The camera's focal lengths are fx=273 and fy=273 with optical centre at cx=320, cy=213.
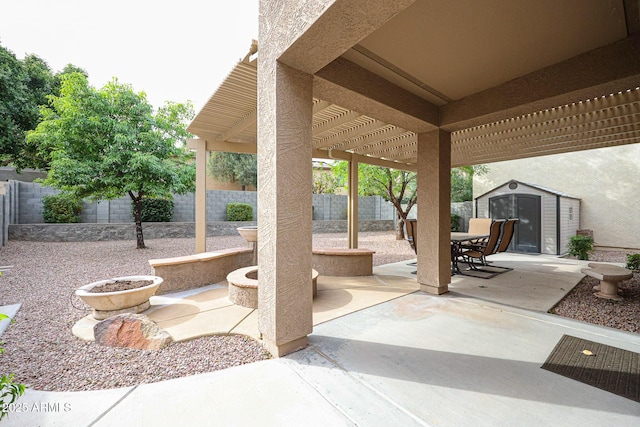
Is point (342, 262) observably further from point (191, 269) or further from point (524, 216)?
point (524, 216)

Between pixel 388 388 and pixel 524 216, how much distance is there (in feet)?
31.6

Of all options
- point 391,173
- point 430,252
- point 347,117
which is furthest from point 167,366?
point 391,173

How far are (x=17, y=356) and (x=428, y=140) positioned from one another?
16.8 feet

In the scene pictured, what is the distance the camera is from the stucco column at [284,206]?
2.26 metres

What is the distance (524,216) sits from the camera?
9.10m

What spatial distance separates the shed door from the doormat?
760 cm

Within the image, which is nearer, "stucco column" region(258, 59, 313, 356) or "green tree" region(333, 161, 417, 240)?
"stucco column" region(258, 59, 313, 356)

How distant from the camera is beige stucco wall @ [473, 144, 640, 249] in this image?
9.16 m

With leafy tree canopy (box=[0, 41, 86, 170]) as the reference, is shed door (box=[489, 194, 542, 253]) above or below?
below

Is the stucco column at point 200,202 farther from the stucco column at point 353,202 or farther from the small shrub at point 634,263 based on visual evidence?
the small shrub at point 634,263

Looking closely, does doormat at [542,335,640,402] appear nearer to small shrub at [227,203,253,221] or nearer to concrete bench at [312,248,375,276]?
concrete bench at [312,248,375,276]

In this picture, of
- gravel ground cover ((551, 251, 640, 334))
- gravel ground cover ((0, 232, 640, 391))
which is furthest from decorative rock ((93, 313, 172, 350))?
gravel ground cover ((551, 251, 640, 334))

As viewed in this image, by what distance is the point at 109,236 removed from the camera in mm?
9906

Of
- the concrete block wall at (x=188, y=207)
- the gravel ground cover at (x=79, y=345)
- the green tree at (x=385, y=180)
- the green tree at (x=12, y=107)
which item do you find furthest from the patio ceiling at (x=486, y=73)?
the green tree at (x=12, y=107)
